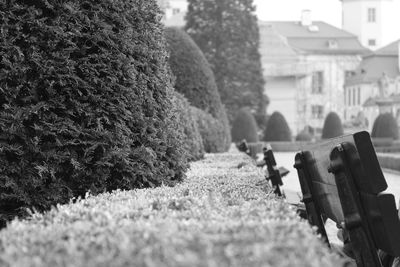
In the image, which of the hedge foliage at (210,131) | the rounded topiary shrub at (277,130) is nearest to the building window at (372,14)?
the rounded topiary shrub at (277,130)

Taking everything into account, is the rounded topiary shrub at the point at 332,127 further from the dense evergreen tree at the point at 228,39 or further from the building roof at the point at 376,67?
the building roof at the point at 376,67

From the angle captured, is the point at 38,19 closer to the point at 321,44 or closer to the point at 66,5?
the point at 66,5

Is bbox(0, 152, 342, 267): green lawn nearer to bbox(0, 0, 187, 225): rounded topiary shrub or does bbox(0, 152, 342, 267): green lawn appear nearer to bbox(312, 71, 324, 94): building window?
bbox(0, 0, 187, 225): rounded topiary shrub

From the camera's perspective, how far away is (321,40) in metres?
72.6

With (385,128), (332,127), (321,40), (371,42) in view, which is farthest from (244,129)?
(371,42)

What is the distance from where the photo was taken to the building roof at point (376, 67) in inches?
2736

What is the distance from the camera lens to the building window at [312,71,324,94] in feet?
223

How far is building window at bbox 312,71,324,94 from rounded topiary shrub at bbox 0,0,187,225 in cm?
6388

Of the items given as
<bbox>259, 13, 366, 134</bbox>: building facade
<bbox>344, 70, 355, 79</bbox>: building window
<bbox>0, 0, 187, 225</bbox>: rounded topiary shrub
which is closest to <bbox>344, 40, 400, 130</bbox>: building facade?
<bbox>344, 70, 355, 79</bbox>: building window

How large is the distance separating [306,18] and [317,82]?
36.0 ft

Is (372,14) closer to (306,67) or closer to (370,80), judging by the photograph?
(370,80)

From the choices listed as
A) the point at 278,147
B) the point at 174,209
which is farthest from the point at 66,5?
the point at 278,147

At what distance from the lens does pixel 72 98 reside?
4102mm

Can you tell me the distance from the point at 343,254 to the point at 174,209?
1.46m
